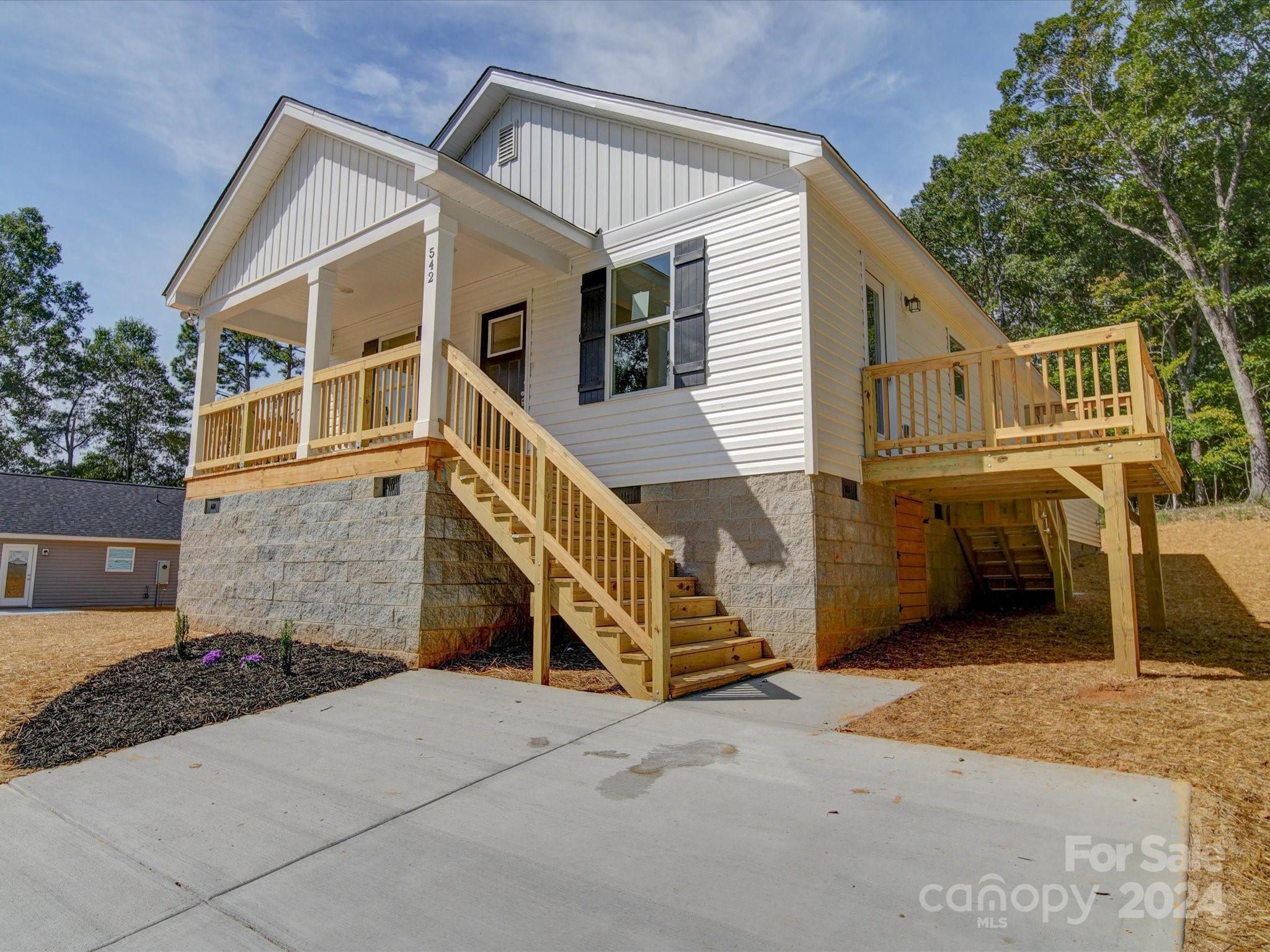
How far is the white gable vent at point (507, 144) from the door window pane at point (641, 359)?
142 inches

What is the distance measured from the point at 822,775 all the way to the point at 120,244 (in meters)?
24.6

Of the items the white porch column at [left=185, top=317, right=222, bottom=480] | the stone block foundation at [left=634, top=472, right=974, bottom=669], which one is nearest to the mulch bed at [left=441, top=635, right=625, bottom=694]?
the stone block foundation at [left=634, top=472, right=974, bottom=669]

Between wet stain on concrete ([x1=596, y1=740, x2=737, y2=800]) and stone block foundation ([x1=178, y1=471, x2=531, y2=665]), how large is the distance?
3.31 metres

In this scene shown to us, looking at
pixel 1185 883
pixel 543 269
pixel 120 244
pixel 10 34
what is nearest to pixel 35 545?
pixel 120 244

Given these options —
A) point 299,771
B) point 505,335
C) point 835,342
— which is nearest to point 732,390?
point 835,342

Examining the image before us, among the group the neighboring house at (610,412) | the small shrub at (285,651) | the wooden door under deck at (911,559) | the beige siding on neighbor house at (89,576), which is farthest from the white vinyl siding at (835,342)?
the beige siding on neighbor house at (89,576)

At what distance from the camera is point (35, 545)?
21.0m

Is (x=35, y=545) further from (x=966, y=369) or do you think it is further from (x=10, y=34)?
(x=966, y=369)

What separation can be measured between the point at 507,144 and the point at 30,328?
33.1 m

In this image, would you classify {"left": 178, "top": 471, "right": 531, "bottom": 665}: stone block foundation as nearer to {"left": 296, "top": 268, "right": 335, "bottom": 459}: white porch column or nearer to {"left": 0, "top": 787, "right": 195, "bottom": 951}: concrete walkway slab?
{"left": 296, "top": 268, "right": 335, "bottom": 459}: white porch column

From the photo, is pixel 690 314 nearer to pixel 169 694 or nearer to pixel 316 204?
pixel 316 204

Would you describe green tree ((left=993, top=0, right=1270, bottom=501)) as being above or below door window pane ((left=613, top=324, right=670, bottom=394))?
above

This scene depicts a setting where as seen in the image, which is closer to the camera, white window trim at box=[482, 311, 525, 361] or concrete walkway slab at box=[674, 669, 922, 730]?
concrete walkway slab at box=[674, 669, 922, 730]

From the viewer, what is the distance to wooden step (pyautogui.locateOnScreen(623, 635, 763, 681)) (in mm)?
5422
